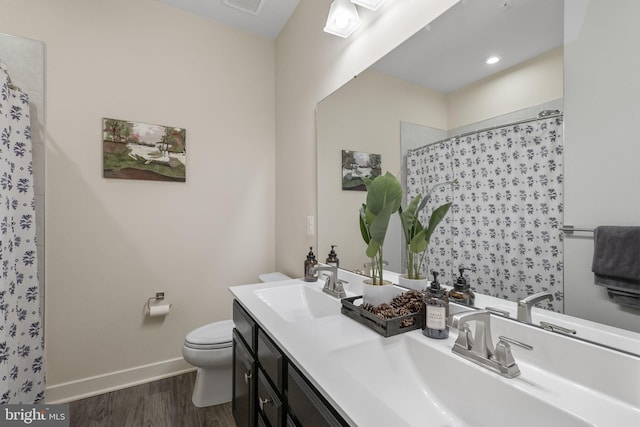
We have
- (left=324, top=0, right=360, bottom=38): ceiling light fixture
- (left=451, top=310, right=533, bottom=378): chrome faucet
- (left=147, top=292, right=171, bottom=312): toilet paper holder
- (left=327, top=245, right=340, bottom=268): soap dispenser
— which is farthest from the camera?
(left=147, top=292, right=171, bottom=312): toilet paper holder

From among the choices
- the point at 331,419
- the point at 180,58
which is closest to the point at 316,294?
the point at 331,419

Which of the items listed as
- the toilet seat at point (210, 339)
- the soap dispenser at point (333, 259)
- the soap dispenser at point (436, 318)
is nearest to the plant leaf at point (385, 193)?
the soap dispenser at point (436, 318)

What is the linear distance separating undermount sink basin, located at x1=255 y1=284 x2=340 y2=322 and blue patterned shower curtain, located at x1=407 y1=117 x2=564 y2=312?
0.56 m

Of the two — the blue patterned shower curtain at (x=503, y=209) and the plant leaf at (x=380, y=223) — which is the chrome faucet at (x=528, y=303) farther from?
the plant leaf at (x=380, y=223)

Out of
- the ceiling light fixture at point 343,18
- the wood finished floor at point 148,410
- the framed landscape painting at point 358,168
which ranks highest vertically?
the ceiling light fixture at point 343,18

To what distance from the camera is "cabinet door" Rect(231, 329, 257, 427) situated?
1.16 m

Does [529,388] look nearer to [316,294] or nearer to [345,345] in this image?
[345,345]

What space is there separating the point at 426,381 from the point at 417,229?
0.51 metres

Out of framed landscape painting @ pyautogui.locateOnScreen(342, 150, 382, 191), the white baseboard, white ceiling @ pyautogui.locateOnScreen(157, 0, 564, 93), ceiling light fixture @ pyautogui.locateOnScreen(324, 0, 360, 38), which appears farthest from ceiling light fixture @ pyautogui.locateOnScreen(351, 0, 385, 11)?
the white baseboard

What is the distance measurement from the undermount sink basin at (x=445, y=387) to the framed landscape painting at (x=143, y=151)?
188 cm

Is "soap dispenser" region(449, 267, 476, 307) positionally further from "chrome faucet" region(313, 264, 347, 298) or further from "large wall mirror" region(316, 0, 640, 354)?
"chrome faucet" region(313, 264, 347, 298)

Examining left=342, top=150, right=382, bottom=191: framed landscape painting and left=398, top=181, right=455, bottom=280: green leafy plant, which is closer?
left=398, top=181, right=455, bottom=280: green leafy plant

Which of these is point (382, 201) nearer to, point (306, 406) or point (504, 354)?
point (504, 354)

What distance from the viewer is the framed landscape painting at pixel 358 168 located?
4.33 feet
